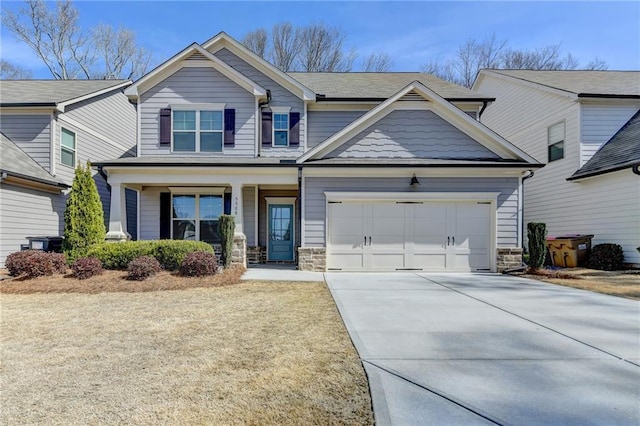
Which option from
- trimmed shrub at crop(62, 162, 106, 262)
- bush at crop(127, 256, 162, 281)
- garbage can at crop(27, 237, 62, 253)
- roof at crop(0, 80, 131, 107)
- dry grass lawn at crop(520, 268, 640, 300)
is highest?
roof at crop(0, 80, 131, 107)

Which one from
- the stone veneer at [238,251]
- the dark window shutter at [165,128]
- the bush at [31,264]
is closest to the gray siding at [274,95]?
the dark window shutter at [165,128]

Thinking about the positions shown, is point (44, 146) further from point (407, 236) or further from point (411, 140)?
point (407, 236)

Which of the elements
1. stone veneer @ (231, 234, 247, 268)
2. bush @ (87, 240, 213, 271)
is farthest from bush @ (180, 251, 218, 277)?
stone veneer @ (231, 234, 247, 268)

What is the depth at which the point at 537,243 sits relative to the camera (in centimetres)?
1026

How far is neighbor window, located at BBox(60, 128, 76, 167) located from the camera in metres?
13.0

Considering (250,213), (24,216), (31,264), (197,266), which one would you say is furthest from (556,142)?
(24,216)

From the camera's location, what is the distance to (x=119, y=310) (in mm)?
6094

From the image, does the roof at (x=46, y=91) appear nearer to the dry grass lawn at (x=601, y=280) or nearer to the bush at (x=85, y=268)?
the bush at (x=85, y=268)

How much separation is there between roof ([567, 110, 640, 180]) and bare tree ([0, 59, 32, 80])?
37386 mm

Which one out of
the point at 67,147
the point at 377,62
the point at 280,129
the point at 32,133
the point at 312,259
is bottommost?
the point at 312,259

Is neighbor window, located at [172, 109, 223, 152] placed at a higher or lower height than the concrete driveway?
higher

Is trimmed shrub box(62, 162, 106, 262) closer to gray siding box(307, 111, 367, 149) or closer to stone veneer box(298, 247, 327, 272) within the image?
stone veneer box(298, 247, 327, 272)

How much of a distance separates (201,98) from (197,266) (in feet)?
21.7

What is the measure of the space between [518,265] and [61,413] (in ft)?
37.3
